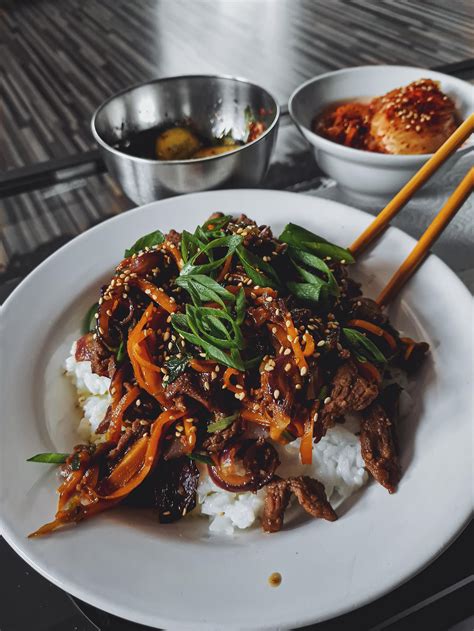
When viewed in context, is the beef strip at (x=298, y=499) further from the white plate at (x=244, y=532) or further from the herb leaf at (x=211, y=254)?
the herb leaf at (x=211, y=254)

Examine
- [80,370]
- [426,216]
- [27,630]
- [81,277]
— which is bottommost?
[27,630]

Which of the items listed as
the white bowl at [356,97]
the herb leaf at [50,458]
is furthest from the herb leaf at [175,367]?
the white bowl at [356,97]

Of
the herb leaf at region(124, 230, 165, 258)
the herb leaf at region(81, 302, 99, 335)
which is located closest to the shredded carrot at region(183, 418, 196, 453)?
the herb leaf at region(81, 302, 99, 335)

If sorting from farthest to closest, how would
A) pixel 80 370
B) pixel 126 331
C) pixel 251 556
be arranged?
pixel 80 370 → pixel 126 331 → pixel 251 556

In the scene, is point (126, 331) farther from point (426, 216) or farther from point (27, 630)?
point (426, 216)

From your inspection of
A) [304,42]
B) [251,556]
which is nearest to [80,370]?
[251,556]

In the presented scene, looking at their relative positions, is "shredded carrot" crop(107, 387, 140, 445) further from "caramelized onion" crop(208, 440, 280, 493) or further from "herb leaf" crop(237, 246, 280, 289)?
"herb leaf" crop(237, 246, 280, 289)
